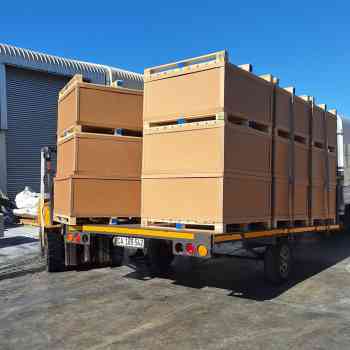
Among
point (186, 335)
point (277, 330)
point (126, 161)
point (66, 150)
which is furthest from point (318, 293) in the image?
point (66, 150)

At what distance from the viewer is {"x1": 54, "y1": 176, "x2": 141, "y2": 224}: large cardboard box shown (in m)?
6.28

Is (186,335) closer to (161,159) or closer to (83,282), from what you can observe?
(161,159)

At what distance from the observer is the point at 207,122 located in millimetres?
5383

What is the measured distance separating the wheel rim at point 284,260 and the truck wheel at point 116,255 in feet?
8.44

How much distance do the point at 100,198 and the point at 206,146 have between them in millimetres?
1868

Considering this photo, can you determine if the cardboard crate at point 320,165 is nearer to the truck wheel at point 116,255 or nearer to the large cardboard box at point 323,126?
the large cardboard box at point 323,126

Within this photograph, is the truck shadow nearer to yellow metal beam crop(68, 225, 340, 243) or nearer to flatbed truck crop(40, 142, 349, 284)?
flatbed truck crop(40, 142, 349, 284)

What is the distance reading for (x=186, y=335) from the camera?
4.38 m

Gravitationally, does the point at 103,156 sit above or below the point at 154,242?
above

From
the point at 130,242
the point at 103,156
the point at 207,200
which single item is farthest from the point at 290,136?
the point at 130,242

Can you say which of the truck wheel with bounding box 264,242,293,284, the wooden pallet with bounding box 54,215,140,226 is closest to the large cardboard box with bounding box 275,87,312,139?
the truck wheel with bounding box 264,242,293,284

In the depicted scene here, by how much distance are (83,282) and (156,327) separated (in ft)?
7.95

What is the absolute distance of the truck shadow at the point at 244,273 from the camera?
20.9ft

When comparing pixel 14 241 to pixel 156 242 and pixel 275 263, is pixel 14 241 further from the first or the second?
pixel 275 263
